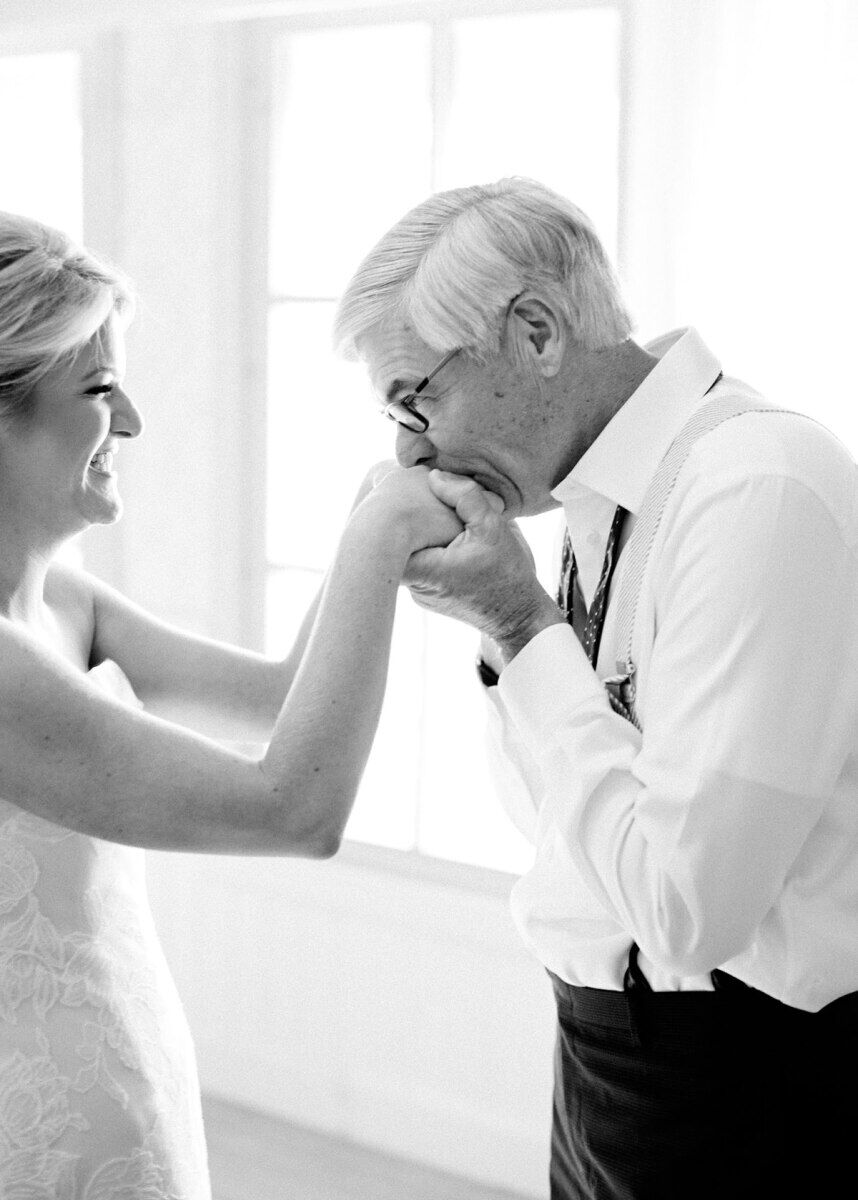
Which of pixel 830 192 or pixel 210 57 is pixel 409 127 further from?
pixel 830 192

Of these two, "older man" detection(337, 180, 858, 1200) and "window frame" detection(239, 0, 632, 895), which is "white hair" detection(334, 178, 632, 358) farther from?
"window frame" detection(239, 0, 632, 895)

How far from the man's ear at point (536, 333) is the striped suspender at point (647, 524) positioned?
0.59 feet

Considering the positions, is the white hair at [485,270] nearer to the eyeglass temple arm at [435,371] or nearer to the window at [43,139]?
the eyeglass temple arm at [435,371]

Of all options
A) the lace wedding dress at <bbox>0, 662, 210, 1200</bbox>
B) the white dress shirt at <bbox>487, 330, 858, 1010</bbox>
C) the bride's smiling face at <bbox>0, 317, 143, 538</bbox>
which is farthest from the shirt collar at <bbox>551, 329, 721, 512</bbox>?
the lace wedding dress at <bbox>0, 662, 210, 1200</bbox>

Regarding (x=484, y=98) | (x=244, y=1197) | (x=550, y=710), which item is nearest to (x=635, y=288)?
(x=484, y=98)

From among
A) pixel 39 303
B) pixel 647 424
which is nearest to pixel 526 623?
pixel 647 424

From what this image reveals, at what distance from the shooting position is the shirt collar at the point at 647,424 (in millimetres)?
1594

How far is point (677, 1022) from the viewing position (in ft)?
5.05

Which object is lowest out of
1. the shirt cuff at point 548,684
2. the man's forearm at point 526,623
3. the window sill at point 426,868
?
the window sill at point 426,868

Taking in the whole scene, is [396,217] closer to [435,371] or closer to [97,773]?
[435,371]

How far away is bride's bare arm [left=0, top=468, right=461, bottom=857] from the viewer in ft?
4.92

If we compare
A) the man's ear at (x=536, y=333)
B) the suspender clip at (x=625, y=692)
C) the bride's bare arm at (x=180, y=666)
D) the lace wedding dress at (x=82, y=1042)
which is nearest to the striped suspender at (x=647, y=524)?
the suspender clip at (x=625, y=692)

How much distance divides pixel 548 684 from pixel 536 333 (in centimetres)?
43

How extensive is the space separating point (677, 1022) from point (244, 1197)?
205 cm
